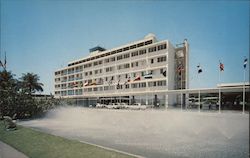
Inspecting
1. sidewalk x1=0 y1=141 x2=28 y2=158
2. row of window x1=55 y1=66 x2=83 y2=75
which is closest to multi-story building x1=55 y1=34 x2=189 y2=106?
row of window x1=55 y1=66 x2=83 y2=75

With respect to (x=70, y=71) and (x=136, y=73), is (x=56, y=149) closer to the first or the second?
(x=136, y=73)

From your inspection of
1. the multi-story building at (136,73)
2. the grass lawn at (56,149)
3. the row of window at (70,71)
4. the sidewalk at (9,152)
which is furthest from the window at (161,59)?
the sidewalk at (9,152)

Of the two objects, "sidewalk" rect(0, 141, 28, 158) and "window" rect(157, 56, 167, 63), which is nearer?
"sidewalk" rect(0, 141, 28, 158)

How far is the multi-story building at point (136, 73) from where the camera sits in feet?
141

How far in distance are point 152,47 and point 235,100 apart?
69.8 feet

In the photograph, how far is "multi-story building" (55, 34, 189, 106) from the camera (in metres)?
43.1

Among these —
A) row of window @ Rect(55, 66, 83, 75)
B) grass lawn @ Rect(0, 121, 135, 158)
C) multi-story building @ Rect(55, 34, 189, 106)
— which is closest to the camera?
grass lawn @ Rect(0, 121, 135, 158)

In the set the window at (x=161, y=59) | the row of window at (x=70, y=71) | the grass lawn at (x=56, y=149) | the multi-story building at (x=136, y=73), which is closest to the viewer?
the grass lawn at (x=56, y=149)

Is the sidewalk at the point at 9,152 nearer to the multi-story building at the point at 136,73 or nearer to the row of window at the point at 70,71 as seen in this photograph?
the multi-story building at the point at 136,73

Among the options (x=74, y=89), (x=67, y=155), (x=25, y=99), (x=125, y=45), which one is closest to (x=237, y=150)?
(x=67, y=155)

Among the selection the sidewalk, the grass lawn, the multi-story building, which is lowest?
the sidewalk

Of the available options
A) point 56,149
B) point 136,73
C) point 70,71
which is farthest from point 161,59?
point 70,71

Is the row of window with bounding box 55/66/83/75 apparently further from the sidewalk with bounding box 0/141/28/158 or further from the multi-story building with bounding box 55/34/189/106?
the sidewalk with bounding box 0/141/28/158

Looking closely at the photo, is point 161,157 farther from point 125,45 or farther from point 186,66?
point 125,45
